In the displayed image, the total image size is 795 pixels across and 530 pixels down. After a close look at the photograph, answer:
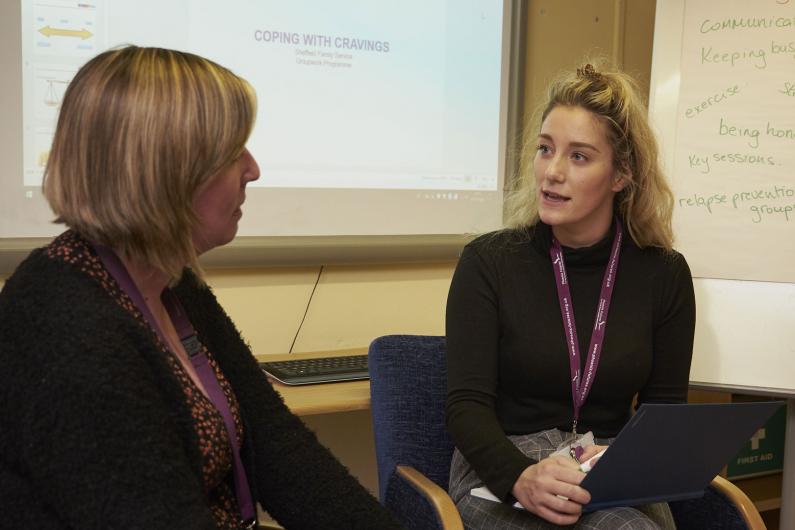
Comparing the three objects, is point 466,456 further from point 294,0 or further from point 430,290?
point 294,0

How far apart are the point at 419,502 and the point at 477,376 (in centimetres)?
28

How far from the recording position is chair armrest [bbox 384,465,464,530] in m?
1.45

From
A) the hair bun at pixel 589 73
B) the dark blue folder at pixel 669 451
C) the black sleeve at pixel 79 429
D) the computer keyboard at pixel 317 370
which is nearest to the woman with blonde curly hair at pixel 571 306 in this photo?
the hair bun at pixel 589 73

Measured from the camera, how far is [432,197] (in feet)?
8.31

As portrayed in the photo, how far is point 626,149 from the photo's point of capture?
1776mm

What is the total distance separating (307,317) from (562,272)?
93 cm

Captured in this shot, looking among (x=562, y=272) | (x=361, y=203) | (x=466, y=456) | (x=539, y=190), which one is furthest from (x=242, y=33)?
(x=466, y=456)

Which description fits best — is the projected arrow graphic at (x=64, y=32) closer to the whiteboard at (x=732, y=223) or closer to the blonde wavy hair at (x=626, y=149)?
the blonde wavy hair at (x=626, y=149)

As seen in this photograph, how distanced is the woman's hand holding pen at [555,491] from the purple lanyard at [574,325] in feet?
0.76

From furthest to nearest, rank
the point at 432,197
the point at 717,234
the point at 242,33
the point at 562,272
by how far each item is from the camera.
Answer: the point at 432,197, the point at 717,234, the point at 242,33, the point at 562,272

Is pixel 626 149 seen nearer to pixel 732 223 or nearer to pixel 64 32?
pixel 732 223

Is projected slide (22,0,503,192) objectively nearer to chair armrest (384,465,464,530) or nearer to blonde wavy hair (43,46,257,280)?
chair armrest (384,465,464,530)

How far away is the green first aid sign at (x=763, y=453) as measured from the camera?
9.69ft

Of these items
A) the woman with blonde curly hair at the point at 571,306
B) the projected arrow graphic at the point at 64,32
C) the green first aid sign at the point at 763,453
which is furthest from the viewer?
the green first aid sign at the point at 763,453
